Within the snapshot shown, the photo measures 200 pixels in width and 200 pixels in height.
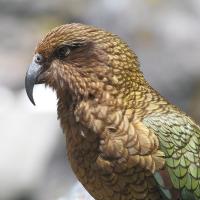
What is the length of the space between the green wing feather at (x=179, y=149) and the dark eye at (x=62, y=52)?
2.44ft

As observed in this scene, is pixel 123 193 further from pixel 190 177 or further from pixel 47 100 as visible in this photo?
pixel 47 100

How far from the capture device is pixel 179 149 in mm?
6234

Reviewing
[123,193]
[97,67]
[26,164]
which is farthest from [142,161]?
[26,164]

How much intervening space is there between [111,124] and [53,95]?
708 centimetres

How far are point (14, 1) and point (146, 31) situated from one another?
4.99 meters

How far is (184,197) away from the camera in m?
6.26

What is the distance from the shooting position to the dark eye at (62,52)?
20.2ft

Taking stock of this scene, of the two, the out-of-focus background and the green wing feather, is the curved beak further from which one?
the out-of-focus background

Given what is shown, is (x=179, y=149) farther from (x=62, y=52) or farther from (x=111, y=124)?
(x=62, y=52)

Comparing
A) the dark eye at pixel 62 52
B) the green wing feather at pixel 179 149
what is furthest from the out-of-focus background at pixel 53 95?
the dark eye at pixel 62 52

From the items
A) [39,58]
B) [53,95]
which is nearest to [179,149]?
[39,58]

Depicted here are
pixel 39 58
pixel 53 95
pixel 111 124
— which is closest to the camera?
pixel 111 124

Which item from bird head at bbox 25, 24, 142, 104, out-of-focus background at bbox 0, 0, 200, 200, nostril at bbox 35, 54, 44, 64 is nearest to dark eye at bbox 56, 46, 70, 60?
bird head at bbox 25, 24, 142, 104

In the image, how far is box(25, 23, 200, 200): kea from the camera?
19.9 feet
